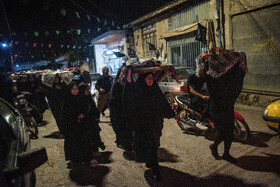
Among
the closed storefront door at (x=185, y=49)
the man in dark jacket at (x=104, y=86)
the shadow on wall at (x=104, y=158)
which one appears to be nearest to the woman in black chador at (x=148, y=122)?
the shadow on wall at (x=104, y=158)

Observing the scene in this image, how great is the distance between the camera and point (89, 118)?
4691mm

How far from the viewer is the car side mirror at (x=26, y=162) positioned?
1.68m

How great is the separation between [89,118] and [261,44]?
824 cm

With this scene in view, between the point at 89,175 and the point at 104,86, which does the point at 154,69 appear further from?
the point at 104,86

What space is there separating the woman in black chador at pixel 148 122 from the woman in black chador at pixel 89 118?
1.41 meters

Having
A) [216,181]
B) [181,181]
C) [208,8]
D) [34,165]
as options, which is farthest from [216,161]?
[208,8]

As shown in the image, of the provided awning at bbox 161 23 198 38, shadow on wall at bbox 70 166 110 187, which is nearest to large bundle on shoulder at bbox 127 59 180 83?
shadow on wall at bbox 70 166 110 187

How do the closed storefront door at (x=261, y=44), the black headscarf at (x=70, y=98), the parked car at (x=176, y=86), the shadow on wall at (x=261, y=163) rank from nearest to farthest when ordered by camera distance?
the shadow on wall at (x=261, y=163)
the black headscarf at (x=70, y=98)
the parked car at (x=176, y=86)
the closed storefront door at (x=261, y=44)

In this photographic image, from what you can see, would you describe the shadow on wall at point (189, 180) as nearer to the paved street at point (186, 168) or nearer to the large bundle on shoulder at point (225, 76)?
the paved street at point (186, 168)

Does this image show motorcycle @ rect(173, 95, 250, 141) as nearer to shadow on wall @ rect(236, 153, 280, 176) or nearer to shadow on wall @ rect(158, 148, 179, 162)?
shadow on wall @ rect(236, 153, 280, 176)

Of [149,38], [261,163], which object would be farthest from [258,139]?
[149,38]

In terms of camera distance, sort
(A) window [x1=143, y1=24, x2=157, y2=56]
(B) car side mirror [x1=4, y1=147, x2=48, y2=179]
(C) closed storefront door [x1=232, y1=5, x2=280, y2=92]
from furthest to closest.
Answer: (A) window [x1=143, y1=24, x2=157, y2=56] → (C) closed storefront door [x1=232, y1=5, x2=280, y2=92] → (B) car side mirror [x1=4, y1=147, x2=48, y2=179]

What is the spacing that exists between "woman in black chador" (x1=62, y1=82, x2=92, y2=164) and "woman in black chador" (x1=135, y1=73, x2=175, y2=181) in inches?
53.8

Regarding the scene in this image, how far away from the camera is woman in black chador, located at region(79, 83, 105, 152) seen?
14.7 ft
